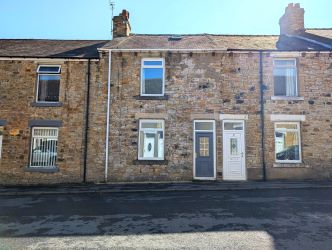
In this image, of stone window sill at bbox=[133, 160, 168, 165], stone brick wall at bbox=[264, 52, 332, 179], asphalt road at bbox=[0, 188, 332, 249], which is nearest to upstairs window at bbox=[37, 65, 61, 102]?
stone window sill at bbox=[133, 160, 168, 165]

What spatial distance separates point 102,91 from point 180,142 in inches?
161

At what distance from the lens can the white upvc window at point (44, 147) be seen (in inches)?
536

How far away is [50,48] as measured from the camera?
15656 millimetres

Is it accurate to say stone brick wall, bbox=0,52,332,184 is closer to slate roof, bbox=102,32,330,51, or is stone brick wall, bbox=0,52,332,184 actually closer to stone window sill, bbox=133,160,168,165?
stone window sill, bbox=133,160,168,165

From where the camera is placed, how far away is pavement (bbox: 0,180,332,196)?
36.9 ft

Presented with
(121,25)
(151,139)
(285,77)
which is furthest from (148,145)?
(121,25)

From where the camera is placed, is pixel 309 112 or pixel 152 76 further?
pixel 152 76

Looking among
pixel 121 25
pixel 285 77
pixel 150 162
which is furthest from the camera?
pixel 121 25

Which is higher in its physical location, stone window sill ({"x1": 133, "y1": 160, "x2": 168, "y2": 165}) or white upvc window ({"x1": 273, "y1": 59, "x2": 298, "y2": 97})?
white upvc window ({"x1": 273, "y1": 59, "x2": 298, "y2": 97})

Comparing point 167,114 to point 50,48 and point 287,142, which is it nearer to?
point 287,142

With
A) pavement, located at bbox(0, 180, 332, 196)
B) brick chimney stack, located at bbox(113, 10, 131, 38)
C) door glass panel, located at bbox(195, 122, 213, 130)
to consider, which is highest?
brick chimney stack, located at bbox(113, 10, 131, 38)

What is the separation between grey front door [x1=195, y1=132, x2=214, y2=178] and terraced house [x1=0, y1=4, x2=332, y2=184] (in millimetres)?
43

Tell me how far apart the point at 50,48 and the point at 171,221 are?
12.0m

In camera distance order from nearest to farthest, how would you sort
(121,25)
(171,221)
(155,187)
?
(171,221) → (155,187) → (121,25)
